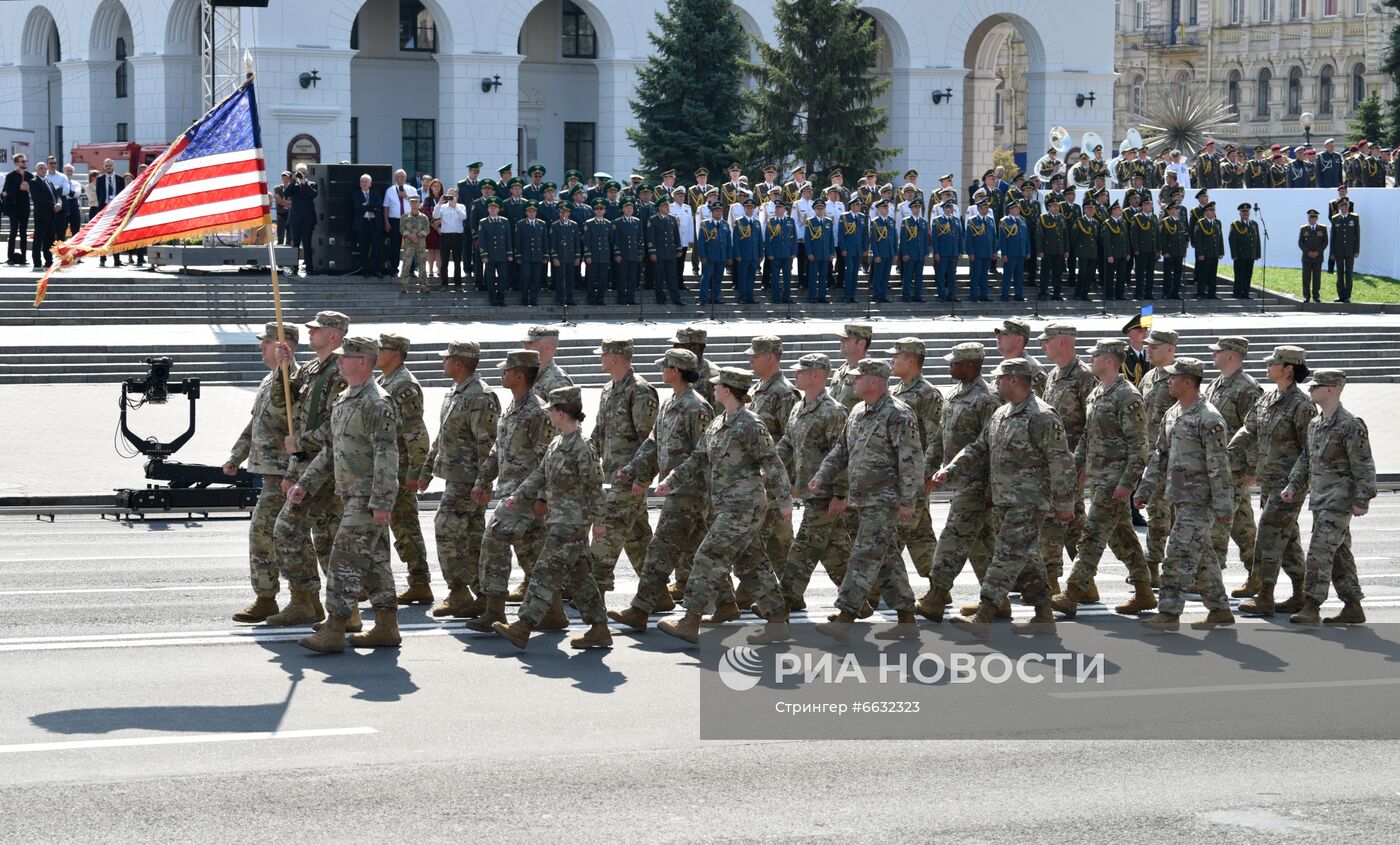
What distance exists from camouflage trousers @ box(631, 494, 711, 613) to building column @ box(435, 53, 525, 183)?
34985 millimetres

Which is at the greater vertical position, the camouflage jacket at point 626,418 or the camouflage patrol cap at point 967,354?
the camouflage patrol cap at point 967,354

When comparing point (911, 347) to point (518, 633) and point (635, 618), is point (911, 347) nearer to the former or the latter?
point (635, 618)

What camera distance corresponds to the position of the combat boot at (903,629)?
11898mm

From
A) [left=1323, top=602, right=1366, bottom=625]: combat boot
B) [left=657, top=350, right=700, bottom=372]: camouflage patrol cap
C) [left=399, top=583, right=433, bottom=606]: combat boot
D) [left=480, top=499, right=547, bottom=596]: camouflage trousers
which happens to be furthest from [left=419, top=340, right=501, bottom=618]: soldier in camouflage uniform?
[left=1323, top=602, right=1366, bottom=625]: combat boot

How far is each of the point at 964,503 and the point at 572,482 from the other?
2.65m

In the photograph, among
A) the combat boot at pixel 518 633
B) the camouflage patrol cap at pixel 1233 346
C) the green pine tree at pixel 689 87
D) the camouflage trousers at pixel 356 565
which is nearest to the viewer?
the camouflage trousers at pixel 356 565

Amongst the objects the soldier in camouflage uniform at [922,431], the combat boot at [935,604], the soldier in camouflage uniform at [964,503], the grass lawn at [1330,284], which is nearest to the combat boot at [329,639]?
the soldier in camouflage uniform at [964,503]

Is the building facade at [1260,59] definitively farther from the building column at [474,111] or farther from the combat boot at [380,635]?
the combat boot at [380,635]

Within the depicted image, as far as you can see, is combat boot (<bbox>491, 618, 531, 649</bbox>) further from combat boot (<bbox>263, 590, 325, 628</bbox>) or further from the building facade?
the building facade

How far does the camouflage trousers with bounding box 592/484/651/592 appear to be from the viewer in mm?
12391

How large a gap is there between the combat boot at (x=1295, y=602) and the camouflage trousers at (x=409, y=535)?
5.85 metres

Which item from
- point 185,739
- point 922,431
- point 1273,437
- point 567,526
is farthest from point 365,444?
point 1273,437

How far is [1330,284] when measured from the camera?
3747cm

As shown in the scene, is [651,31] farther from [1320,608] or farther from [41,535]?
[1320,608]
